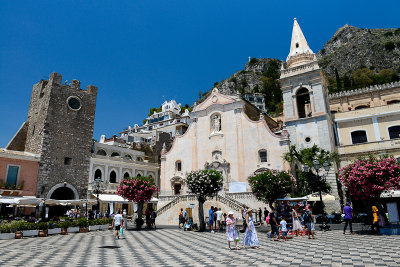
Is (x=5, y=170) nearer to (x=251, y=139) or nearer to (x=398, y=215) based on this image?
(x=251, y=139)

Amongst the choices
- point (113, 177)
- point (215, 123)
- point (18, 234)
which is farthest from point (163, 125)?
point (18, 234)

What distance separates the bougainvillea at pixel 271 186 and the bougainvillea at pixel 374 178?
523 centimetres

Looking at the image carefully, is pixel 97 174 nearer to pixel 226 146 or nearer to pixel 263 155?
pixel 226 146

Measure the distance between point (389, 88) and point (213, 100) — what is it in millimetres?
24299

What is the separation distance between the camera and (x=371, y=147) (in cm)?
2992

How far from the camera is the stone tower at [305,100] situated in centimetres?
3033

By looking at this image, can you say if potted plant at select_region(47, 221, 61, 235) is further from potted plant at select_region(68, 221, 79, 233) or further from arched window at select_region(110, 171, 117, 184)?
arched window at select_region(110, 171, 117, 184)

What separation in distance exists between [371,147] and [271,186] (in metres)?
17.1

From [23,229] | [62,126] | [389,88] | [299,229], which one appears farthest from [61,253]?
[389,88]

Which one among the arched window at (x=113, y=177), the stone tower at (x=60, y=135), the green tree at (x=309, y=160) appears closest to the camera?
the green tree at (x=309, y=160)

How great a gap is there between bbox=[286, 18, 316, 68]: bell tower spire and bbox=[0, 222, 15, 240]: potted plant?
109ft

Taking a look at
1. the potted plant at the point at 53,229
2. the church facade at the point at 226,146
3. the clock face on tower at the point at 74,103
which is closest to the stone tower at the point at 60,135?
the clock face on tower at the point at 74,103

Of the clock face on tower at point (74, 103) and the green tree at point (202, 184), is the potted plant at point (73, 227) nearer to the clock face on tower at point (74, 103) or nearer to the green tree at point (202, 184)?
the green tree at point (202, 184)

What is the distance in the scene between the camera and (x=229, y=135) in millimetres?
35344
